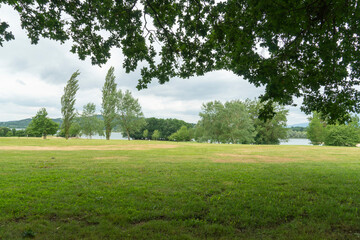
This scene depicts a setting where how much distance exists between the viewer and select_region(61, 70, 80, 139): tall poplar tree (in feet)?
158

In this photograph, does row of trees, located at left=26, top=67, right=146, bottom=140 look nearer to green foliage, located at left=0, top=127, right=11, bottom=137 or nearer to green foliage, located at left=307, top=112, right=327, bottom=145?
green foliage, located at left=0, top=127, right=11, bottom=137

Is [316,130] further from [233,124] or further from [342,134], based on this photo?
[233,124]

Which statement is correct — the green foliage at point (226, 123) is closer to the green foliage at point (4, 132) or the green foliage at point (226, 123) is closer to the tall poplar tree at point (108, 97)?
the tall poplar tree at point (108, 97)

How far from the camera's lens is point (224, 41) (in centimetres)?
858

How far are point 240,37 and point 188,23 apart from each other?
2.25 meters

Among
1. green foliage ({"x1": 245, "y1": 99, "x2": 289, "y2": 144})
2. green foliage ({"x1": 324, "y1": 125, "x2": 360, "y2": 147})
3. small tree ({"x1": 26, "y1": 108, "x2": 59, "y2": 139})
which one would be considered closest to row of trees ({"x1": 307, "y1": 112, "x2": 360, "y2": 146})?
green foliage ({"x1": 324, "y1": 125, "x2": 360, "y2": 147})

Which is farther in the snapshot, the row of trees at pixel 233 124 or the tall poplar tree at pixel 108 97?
the row of trees at pixel 233 124

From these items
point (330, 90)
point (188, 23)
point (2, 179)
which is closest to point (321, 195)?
point (330, 90)

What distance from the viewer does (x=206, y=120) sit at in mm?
69188

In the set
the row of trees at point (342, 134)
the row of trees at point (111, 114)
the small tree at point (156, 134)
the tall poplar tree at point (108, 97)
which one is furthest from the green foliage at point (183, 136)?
the row of trees at point (342, 134)

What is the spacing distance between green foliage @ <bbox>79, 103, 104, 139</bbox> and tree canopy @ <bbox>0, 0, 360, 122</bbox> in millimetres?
73033

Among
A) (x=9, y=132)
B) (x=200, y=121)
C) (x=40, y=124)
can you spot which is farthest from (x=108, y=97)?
(x=9, y=132)

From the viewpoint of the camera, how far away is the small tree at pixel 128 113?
63875mm

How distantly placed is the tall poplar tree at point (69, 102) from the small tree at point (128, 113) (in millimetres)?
15099
